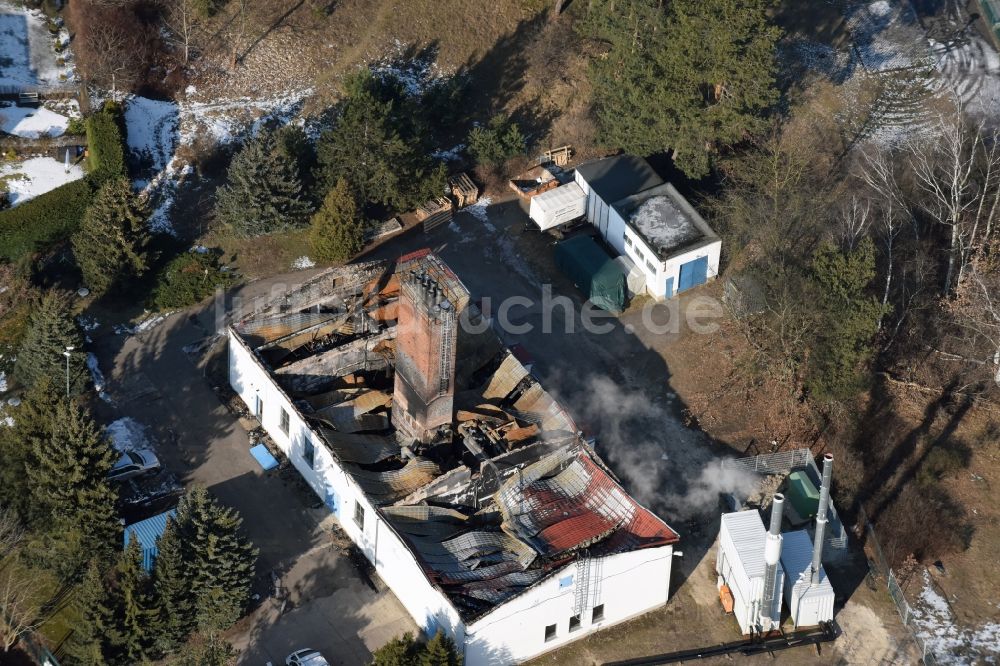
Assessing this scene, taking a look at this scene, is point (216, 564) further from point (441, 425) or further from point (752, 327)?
point (752, 327)

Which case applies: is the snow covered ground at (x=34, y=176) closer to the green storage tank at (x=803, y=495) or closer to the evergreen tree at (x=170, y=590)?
the evergreen tree at (x=170, y=590)

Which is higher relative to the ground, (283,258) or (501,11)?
(501,11)

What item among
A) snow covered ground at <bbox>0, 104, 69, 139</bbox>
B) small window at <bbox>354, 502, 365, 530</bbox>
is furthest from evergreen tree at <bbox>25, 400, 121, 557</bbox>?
snow covered ground at <bbox>0, 104, 69, 139</bbox>

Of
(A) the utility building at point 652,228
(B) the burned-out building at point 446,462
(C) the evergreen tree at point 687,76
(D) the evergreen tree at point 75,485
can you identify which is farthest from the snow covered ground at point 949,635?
(D) the evergreen tree at point 75,485

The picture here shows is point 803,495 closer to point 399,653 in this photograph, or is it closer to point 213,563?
point 399,653

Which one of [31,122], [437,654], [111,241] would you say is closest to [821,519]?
[437,654]

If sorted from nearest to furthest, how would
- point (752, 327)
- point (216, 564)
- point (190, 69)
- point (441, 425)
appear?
point (216, 564) → point (441, 425) → point (752, 327) → point (190, 69)

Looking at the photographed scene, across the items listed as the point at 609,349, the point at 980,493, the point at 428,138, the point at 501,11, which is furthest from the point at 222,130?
the point at 980,493
